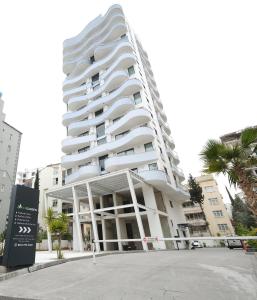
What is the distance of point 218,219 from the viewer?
163ft

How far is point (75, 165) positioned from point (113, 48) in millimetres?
21509

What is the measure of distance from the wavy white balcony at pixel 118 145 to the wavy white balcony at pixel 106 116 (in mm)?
4822

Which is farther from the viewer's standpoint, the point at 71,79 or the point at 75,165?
the point at 71,79

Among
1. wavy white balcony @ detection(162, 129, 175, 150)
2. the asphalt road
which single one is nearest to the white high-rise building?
wavy white balcony @ detection(162, 129, 175, 150)

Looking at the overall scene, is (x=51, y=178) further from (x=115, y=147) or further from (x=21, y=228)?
(x=21, y=228)

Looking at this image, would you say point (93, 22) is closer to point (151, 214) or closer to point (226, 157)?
point (151, 214)

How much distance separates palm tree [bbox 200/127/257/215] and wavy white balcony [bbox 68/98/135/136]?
19261 millimetres

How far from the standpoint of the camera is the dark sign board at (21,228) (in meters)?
8.17

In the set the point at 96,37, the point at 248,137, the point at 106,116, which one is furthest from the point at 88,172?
the point at 96,37

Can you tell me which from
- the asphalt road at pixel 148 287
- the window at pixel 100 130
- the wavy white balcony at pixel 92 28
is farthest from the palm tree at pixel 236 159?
the wavy white balcony at pixel 92 28

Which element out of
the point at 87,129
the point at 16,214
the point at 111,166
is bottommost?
the point at 16,214

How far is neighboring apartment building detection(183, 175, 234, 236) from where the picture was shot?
48562mm

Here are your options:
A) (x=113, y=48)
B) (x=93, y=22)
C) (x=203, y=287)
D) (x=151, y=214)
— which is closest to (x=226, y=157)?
(x=203, y=287)

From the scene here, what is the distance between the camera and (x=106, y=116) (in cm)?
3036
